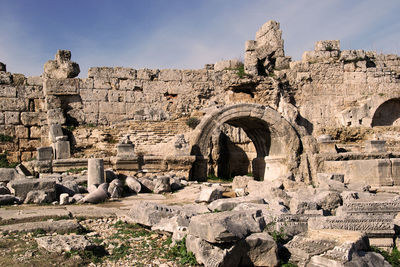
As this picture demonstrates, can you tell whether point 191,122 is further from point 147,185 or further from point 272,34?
point 272,34

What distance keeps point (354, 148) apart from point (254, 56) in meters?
5.84

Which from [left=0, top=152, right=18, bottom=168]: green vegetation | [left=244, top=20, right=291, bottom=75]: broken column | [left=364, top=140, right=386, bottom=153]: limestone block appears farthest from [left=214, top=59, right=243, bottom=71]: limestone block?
[left=0, top=152, right=18, bottom=168]: green vegetation

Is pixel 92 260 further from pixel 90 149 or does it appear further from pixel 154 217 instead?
pixel 90 149

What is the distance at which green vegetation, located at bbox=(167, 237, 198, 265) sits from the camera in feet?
14.5

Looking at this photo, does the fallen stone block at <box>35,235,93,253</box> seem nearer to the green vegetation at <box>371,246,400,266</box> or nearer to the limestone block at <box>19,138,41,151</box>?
the green vegetation at <box>371,246,400,266</box>

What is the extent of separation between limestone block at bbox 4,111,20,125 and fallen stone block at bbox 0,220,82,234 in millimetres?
9612

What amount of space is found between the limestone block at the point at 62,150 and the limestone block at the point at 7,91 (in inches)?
137

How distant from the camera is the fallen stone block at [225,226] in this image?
4277 millimetres

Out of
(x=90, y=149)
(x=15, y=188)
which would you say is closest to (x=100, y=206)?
(x=15, y=188)

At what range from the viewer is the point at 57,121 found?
1404cm

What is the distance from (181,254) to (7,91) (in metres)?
11.9

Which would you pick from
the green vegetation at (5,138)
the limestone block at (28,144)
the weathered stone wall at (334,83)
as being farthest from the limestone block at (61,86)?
the weathered stone wall at (334,83)

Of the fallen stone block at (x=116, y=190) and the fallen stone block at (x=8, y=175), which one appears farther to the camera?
the fallen stone block at (x=8, y=175)

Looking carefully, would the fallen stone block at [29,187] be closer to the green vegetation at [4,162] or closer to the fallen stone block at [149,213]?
the fallen stone block at [149,213]
